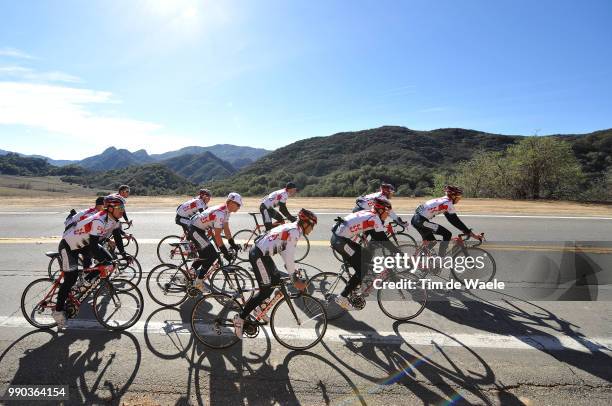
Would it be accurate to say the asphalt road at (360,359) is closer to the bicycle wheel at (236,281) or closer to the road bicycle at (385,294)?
the road bicycle at (385,294)

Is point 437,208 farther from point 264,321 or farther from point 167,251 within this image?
point 167,251

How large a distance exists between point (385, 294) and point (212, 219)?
3.28 meters

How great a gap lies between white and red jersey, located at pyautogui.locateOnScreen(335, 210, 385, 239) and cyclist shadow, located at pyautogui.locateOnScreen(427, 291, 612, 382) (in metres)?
1.85

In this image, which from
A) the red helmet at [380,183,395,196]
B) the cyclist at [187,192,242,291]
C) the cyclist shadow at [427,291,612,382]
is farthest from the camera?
the red helmet at [380,183,395,196]

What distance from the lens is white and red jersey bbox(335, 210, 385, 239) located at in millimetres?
5438

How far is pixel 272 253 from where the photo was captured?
450 centimetres

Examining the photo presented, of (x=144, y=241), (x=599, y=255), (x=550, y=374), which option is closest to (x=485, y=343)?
(x=550, y=374)

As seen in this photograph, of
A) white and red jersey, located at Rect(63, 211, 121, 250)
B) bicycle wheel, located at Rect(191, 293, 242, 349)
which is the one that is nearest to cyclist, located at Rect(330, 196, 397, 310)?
bicycle wheel, located at Rect(191, 293, 242, 349)

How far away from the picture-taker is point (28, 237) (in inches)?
426

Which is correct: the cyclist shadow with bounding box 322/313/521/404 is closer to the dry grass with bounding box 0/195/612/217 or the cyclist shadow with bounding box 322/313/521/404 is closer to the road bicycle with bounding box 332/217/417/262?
the road bicycle with bounding box 332/217/417/262

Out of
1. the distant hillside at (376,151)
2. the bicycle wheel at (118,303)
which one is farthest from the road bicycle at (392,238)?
the distant hillside at (376,151)

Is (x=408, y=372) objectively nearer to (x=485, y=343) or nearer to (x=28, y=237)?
(x=485, y=343)

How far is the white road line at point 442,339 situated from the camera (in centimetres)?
470

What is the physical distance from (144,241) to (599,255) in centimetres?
1253
